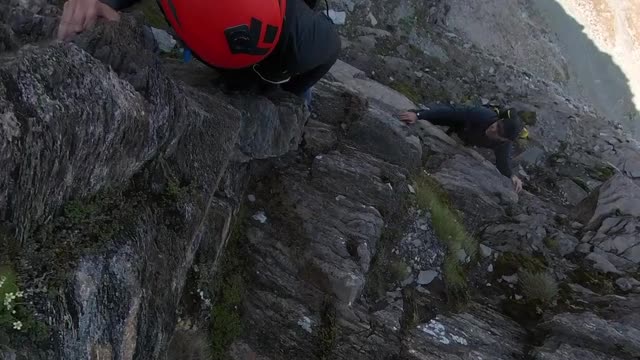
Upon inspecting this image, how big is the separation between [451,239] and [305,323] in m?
3.17

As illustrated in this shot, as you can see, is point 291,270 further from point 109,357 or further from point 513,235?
point 513,235

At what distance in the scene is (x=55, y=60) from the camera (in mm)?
3783

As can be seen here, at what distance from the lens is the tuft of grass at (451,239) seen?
26.7 feet

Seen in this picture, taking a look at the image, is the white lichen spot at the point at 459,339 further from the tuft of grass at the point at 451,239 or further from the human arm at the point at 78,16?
the human arm at the point at 78,16

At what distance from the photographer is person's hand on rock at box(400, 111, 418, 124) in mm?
10539

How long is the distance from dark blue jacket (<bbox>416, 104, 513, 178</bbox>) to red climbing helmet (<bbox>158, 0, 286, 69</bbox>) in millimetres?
6899

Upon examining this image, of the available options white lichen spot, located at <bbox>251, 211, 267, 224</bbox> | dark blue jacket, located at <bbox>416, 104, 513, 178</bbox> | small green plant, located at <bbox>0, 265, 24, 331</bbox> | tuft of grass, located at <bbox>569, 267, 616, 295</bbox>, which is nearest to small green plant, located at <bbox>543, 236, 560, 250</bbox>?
tuft of grass, located at <bbox>569, 267, 616, 295</bbox>

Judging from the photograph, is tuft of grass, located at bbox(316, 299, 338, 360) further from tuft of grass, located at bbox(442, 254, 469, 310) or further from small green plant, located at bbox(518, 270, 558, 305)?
small green plant, located at bbox(518, 270, 558, 305)

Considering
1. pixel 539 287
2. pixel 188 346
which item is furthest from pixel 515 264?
pixel 188 346

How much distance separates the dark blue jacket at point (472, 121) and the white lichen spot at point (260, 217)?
15.9 ft

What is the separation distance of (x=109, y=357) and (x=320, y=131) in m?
5.31

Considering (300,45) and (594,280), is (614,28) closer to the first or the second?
(594,280)

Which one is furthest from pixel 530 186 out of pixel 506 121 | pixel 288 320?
pixel 288 320

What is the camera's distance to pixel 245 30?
3.96 m
